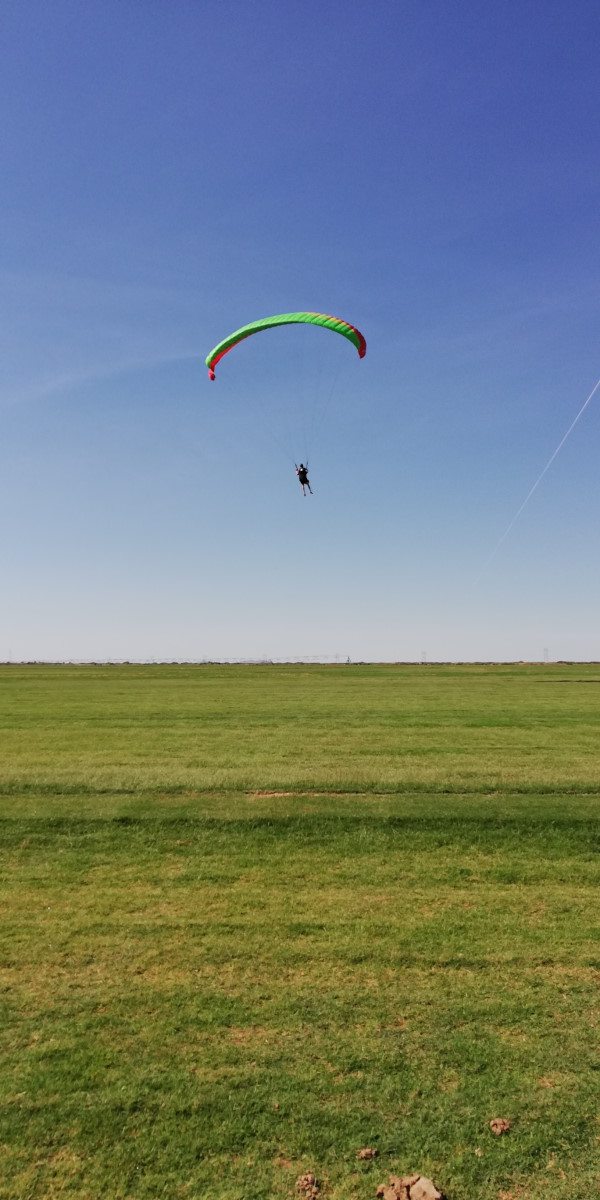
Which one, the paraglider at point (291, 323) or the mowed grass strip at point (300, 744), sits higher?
the paraglider at point (291, 323)

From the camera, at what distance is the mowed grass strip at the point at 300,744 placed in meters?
21.0

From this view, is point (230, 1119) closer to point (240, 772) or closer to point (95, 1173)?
point (95, 1173)

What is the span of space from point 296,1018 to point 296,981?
931 mm

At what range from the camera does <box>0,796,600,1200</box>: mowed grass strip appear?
21.5 feet

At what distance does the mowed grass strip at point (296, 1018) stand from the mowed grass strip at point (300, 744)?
537 centimetres

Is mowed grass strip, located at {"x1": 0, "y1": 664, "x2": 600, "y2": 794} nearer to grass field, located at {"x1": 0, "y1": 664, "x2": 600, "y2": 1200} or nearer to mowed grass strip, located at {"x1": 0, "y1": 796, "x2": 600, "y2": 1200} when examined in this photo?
grass field, located at {"x1": 0, "y1": 664, "x2": 600, "y2": 1200}

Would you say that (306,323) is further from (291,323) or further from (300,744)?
(300,744)

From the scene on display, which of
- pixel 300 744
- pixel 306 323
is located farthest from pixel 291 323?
pixel 300 744

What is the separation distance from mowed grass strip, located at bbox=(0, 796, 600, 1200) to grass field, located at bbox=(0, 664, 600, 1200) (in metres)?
0.03

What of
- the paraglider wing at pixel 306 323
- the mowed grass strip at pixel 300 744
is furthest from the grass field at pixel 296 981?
the paraglider wing at pixel 306 323

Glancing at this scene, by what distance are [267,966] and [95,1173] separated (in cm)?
417

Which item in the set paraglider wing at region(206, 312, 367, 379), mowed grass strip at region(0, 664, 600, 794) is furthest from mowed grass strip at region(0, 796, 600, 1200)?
paraglider wing at region(206, 312, 367, 379)

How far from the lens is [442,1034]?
8.48 meters

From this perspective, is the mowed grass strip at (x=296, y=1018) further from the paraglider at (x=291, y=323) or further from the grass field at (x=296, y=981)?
the paraglider at (x=291, y=323)
